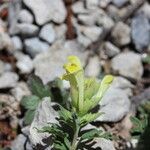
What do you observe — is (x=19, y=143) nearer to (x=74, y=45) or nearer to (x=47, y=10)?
(x=74, y=45)

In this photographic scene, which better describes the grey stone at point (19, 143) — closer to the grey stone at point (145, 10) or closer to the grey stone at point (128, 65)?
the grey stone at point (128, 65)

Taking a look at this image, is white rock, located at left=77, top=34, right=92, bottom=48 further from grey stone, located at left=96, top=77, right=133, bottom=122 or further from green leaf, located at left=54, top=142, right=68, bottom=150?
green leaf, located at left=54, top=142, right=68, bottom=150

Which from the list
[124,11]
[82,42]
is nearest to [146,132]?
[82,42]

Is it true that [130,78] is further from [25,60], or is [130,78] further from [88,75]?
[25,60]

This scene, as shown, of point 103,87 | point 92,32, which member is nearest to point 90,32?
point 92,32

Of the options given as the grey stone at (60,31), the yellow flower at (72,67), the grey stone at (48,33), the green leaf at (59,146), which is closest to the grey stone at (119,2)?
the grey stone at (60,31)
